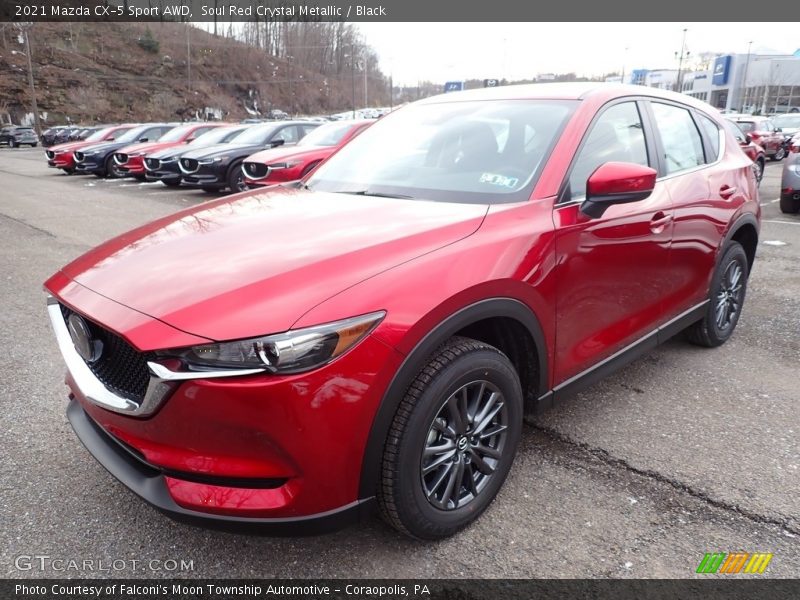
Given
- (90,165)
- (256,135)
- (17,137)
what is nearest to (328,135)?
(256,135)

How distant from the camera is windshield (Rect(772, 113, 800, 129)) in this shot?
2306 centimetres

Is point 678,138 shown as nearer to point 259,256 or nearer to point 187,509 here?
point 259,256

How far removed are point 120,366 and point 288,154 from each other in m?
9.41

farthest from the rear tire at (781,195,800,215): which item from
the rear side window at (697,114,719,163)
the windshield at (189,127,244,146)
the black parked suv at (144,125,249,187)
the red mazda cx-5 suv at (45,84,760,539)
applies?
the windshield at (189,127,244,146)

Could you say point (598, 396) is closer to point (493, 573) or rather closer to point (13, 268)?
point (493, 573)

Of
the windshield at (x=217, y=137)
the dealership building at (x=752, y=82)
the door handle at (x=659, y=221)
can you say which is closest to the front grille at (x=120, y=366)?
the door handle at (x=659, y=221)

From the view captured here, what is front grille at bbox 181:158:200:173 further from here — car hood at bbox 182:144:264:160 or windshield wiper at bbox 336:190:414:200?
windshield wiper at bbox 336:190:414:200

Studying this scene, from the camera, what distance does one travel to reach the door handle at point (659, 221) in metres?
3.06

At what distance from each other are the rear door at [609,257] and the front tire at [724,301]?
2.66ft

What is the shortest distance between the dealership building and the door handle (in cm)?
7314

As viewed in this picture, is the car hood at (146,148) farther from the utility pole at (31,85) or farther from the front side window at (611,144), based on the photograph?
the utility pole at (31,85)

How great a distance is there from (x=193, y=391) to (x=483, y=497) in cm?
122

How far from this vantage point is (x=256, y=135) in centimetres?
1363

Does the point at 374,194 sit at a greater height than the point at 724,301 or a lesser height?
greater
